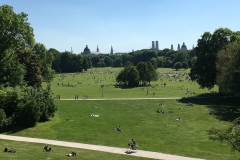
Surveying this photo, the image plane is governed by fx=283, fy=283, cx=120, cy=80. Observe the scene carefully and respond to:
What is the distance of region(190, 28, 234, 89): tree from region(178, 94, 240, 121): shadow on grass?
4247 millimetres

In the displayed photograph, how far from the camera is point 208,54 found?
204 ft

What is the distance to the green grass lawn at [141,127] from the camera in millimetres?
24775

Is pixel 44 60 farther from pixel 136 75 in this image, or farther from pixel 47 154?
pixel 47 154

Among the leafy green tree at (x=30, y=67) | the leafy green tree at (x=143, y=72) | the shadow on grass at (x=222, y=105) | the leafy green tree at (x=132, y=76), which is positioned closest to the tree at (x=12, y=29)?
the leafy green tree at (x=30, y=67)

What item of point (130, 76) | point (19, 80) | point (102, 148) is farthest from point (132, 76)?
point (102, 148)

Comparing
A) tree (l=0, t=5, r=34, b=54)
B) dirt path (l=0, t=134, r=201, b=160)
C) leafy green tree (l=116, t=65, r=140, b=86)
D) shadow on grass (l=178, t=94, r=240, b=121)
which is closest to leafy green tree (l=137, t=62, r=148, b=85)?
leafy green tree (l=116, t=65, r=140, b=86)

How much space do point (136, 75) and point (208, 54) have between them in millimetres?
27417

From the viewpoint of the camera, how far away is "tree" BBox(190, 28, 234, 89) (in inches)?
2388

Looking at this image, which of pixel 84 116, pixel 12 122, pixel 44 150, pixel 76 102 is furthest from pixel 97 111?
pixel 44 150

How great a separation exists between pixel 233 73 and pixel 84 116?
23858 mm

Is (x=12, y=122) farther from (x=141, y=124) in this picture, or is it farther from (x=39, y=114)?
(x=141, y=124)

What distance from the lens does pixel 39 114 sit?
106 feet

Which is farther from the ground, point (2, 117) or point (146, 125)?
point (2, 117)

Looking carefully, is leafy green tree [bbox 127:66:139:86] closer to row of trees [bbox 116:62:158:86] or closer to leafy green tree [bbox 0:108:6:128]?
row of trees [bbox 116:62:158:86]
